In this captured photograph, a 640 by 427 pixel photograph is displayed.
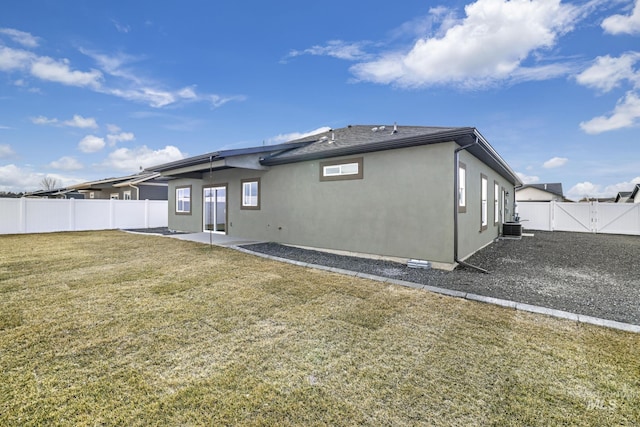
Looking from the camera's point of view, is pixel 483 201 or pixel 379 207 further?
pixel 483 201

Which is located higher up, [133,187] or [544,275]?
[133,187]

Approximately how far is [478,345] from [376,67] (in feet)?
35.8

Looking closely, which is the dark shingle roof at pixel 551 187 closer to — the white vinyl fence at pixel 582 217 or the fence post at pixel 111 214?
the white vinyl fence at pixel 582 217

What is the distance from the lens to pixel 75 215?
48.4ft

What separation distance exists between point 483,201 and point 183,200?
13.1m

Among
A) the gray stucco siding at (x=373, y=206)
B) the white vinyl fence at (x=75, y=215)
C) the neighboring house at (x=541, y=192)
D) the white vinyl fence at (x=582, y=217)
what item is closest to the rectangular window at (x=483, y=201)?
the gray stucco siding at (x=373, y=206)

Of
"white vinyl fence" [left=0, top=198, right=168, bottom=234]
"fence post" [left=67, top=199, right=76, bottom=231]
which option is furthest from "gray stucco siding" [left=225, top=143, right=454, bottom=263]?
"fence post" [left=67, top=199, right=76, bottom=231]

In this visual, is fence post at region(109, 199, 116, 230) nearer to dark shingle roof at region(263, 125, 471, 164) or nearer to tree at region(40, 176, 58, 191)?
dark shingle roof at region(263, 125, 471, 164)

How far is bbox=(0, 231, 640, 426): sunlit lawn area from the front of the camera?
6.44 feet

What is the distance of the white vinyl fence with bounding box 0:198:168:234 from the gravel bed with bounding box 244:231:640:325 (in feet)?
37.6

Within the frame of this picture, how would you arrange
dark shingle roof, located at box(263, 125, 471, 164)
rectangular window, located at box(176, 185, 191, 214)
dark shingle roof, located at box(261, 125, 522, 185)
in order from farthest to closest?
rectangular window, located at box(176, 185, 191, 214) → dark shingle roof, located at box(263, 125, 471, 164) → dark shingle roof, located at box(261, 125, 522, 185)

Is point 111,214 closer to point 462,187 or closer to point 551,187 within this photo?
point 462,187

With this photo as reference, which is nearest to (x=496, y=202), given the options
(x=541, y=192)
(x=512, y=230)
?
(x=512, y=230)

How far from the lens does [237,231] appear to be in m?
11.1
